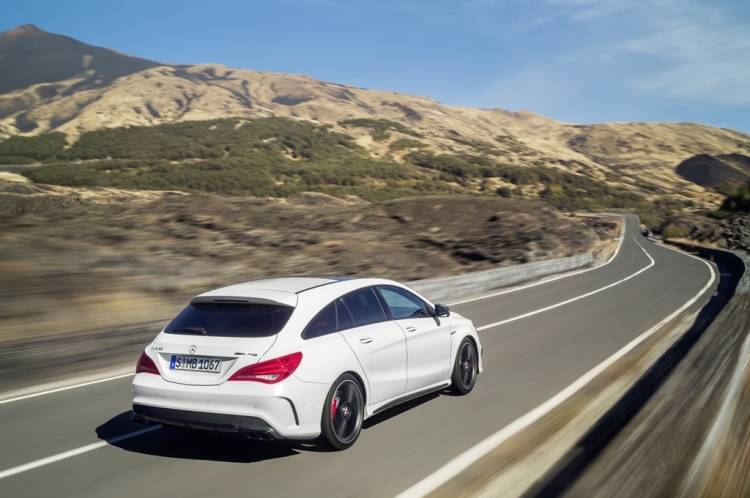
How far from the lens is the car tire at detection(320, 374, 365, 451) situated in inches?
217

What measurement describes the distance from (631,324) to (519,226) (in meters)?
25.0

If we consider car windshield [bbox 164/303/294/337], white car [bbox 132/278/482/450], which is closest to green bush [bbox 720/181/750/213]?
white car [bbox 132/278/482/450]

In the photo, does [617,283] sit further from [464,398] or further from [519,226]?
[464,398]

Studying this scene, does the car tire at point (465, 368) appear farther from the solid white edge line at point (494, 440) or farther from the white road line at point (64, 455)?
the white road line at point (64, 455)

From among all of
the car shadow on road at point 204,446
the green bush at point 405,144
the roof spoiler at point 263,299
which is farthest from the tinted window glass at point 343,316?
the green bush at point 405,144

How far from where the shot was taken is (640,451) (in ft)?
16.3

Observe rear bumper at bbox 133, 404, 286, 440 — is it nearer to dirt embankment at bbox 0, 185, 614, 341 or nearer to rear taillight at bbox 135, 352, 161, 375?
rear taillight at bbox 135, 352, 161, 375

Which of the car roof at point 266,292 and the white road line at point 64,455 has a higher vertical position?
the car roof at point 266,292

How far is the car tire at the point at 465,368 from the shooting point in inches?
303

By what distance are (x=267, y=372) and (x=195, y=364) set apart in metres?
0.66

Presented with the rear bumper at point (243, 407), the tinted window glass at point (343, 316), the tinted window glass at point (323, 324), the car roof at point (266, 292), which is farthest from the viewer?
the tinted window glass at point (343, 316)

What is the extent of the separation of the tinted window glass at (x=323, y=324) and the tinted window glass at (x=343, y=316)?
61 millimetres

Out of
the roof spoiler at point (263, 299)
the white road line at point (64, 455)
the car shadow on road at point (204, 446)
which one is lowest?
the white road line at point (64, 455)

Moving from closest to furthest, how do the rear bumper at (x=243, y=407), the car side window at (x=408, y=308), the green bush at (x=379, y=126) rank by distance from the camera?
1. the rear bumper at (x=243, y=407)
2. the car side window at (x=408, y=308)
3. the green bush at (x=379, y=126)
